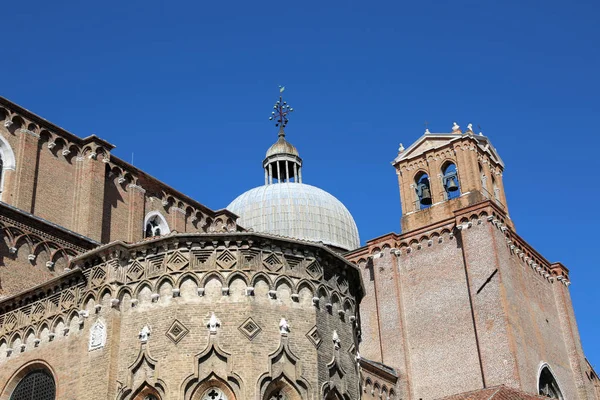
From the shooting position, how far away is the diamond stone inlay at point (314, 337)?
17266mm

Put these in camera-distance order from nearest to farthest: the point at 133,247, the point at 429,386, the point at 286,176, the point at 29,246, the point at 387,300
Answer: the point at 133,247 → the point at 29,246 → the point at 429,386 → the point at 387,300 → the point at 286,176

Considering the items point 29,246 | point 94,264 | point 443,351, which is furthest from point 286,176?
point 94,264

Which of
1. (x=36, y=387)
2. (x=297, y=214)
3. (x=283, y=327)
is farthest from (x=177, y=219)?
(x=297, y=214)

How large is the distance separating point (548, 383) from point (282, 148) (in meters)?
22.8

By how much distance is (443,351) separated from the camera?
32.9 m

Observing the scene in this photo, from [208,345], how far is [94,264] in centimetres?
324

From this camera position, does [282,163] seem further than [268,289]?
Yes

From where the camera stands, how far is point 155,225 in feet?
99.6

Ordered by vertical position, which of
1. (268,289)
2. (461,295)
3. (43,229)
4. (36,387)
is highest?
(461,295)

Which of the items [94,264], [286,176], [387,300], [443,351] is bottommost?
[94,264]

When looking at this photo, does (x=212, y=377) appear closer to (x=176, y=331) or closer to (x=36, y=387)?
(x=176, y=331)

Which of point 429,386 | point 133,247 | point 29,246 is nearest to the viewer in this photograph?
point 133,247

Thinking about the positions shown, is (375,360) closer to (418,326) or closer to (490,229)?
(418,326)

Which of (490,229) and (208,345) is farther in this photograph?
(490,229)
